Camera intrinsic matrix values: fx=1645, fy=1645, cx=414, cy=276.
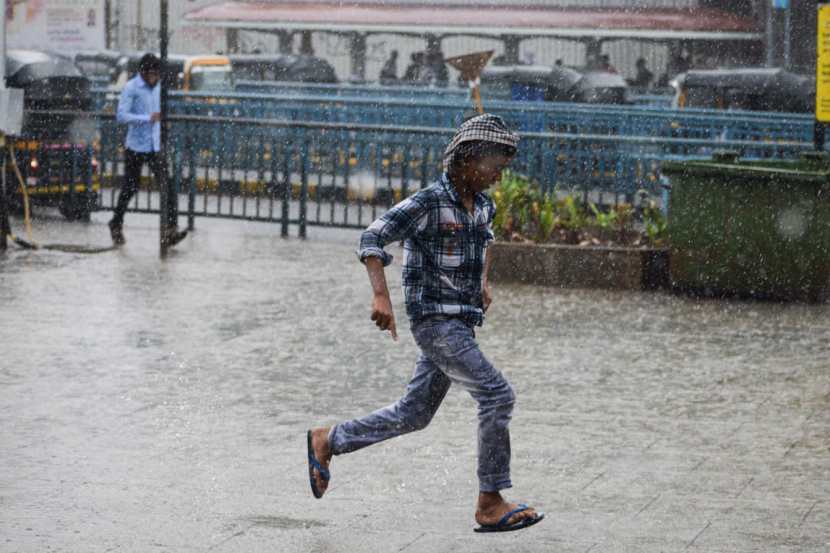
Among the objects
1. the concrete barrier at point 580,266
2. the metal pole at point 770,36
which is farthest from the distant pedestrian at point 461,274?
the metal pole at point 770,36

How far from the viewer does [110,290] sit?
1227cm

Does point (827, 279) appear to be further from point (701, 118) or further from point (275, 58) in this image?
point (275, 58)

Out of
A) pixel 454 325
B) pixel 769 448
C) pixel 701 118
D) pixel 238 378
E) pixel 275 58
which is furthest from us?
pixel 275 58

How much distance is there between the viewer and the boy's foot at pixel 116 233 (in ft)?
51.5

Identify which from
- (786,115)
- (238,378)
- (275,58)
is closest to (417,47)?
(275,58)

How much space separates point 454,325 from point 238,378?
329cm

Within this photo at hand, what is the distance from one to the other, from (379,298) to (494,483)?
2.52ft

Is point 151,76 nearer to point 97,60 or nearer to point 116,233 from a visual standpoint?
point 116,233

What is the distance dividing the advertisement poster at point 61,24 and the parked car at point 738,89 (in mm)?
15178

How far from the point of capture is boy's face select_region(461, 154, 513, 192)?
574cm

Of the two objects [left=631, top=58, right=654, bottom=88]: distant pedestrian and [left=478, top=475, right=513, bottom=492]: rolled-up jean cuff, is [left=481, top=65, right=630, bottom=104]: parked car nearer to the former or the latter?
[left=631, top=58, right=654, bottom=88]: distant pedestrian

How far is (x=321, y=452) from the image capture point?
240 inches

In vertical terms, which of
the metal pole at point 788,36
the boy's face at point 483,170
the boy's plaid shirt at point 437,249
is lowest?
the boy's plaid shirt at point 437,249

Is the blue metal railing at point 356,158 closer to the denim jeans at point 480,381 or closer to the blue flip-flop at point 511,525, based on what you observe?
the denim jeans at point 480,381
